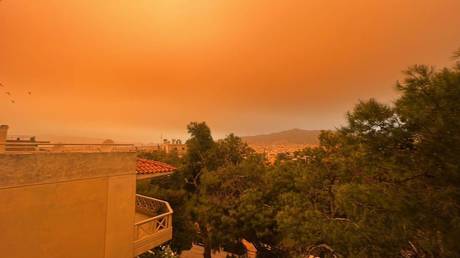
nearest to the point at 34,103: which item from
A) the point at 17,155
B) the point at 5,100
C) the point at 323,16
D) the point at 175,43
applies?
the point at 5,100

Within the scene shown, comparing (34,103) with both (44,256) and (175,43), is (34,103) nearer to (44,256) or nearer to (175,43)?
(175,43)

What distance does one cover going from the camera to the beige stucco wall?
5086 mm

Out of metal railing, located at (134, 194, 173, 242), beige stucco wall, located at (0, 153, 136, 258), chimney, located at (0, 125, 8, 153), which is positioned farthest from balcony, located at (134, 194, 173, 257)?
chimney, located at (0, 125, 8, 153)

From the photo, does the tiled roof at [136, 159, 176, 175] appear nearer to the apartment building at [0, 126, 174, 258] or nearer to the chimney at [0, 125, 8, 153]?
the apartment building at [0, 126, 174, 258]

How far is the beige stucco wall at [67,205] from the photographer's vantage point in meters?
5.09

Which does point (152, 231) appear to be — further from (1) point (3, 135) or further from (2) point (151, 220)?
(1) point (3, 135)

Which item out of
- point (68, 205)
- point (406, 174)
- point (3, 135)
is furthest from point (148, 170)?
point (406, 174)

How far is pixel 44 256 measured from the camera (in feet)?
18.1

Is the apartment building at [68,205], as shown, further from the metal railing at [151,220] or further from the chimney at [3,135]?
the metal railing at [151,220]

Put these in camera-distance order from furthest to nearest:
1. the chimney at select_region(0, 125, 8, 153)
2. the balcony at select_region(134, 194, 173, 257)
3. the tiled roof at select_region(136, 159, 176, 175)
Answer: the tiled roof at select_region(136, 159, 176, 175), the balcony at select_region(134, 194, 173, 257), the chimney at select_region(0, 125, 8, 153)

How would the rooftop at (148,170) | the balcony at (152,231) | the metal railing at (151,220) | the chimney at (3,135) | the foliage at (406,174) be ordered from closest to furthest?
1. the foliage at (406,174)
2. the chimney at (3,135)
3. the balcony at (152,231)
4. the metal railing at (151,220)
5. the rooftop at (148,170)

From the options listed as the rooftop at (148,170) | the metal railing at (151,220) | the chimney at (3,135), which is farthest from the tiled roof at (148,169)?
the chimney at (3,135)

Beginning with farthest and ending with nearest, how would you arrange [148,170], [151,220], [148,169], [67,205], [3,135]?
[148,169] < [148,170] < [151,220] < [67,205] < [3,135]

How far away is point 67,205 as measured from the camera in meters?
5.92
